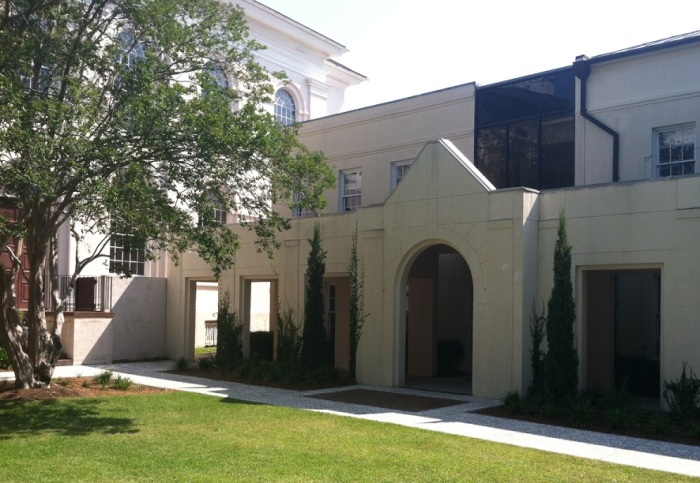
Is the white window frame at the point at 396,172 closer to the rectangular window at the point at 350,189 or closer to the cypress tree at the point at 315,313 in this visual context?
the rectangular window at the point at 350,189

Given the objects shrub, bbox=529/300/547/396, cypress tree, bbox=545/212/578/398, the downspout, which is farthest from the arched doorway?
cypress tree, bbox=545/212/578/398

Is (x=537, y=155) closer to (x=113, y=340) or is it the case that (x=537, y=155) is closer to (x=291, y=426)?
(x=291, y=426)

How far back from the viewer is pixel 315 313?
20109mm

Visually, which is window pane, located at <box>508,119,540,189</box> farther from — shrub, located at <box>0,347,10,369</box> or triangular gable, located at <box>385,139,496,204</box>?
shrub, located at <box>0,347,10,369</box>

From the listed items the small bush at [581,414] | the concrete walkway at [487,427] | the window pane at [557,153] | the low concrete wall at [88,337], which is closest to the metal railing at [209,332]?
the low concrete wall at [88,337]

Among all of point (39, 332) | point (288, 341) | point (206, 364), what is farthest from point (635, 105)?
point (39, 332)

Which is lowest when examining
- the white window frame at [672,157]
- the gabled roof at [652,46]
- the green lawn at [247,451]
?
the green lawn at [247,451]

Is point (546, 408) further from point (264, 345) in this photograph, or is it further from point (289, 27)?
point (289, 27)

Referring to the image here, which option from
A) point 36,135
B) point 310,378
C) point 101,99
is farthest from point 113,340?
point 36,135

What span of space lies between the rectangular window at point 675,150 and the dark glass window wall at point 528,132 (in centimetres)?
223

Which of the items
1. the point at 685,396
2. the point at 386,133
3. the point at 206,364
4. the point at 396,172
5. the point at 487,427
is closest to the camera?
the point at 487,427

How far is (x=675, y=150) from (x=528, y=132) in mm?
3965

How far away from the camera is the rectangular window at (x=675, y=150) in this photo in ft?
61.4

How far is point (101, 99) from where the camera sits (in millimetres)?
15211
